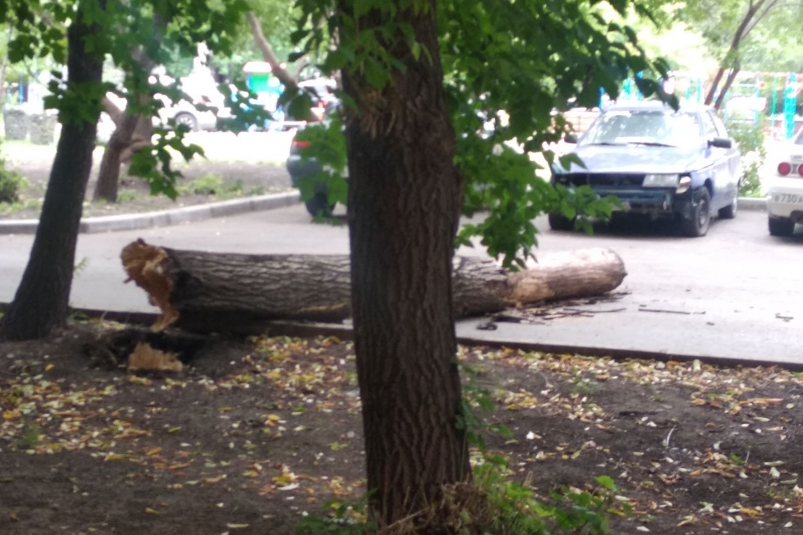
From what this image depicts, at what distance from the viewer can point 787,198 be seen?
13.5 metres

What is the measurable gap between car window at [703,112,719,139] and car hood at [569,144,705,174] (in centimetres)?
67

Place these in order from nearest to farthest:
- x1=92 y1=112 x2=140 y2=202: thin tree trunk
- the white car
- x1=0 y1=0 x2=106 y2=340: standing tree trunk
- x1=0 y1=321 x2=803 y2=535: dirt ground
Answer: x1=0 y1=321 x2=803 y2=535: dirt ground
x1=0 y1=0 x2=106 y2=340: standing tree trunk
the white car
x1=92 y1=112 x2=140 y2=202: thin tree trunk

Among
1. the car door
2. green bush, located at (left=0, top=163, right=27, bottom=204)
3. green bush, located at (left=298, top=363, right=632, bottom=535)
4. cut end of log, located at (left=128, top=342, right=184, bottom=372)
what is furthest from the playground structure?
green bush, located at (left=298, top=363, right=632, bottom=535)

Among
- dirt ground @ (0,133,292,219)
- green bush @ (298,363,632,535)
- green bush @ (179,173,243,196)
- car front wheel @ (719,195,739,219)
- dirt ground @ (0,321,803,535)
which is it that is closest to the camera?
green bush @ (298,363,632,535)

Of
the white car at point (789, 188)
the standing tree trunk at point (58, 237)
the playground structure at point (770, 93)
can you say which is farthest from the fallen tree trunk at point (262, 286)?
the playground structure at point (770, 93)

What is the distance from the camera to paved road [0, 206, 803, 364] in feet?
26.6

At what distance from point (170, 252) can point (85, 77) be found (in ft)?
4.36

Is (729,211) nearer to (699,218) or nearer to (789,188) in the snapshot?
(699,218)

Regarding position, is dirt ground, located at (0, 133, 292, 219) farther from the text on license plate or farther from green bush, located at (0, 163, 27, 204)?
the text on license plate

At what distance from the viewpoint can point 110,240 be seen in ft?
44.6

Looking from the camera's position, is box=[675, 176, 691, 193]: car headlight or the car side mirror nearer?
box=[675, 176, 691, 193]: car headlight

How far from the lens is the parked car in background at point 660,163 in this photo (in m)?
13.8

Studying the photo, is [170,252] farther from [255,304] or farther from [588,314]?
[588,314]

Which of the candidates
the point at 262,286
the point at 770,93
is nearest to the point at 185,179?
the point at 262,286
